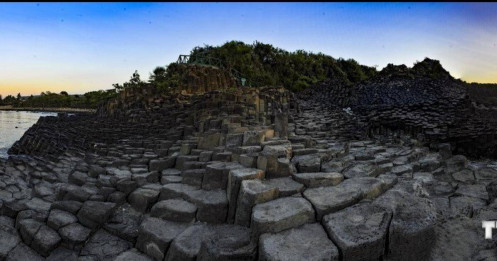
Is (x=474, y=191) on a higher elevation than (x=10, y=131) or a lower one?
higher

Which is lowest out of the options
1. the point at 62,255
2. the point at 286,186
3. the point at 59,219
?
the point at 62,255

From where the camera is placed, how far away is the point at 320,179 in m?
4.00

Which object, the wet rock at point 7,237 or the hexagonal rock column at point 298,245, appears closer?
the hexagonal rock column at point 298,245

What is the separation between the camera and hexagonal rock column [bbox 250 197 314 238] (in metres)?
3.09

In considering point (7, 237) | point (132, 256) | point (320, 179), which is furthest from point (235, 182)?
point (7, 237)

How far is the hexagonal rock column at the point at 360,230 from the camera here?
2699mm

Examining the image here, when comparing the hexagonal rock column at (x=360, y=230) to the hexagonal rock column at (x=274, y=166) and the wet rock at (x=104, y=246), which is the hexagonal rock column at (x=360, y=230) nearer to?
the hexagonal rock column at (x=274, y=166)

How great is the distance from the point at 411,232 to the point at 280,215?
1244 millimetres

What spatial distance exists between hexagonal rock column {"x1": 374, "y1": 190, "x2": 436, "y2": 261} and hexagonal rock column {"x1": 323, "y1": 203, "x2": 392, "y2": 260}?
0.28 feet

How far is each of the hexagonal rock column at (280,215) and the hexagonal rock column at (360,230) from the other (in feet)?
0.78

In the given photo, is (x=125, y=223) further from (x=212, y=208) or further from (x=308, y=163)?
(x=308, y=163)

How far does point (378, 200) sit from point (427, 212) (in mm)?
515

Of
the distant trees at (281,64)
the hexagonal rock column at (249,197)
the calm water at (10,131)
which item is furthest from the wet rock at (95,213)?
the distant trees at (281,64)

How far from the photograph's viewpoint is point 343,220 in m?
3.09
